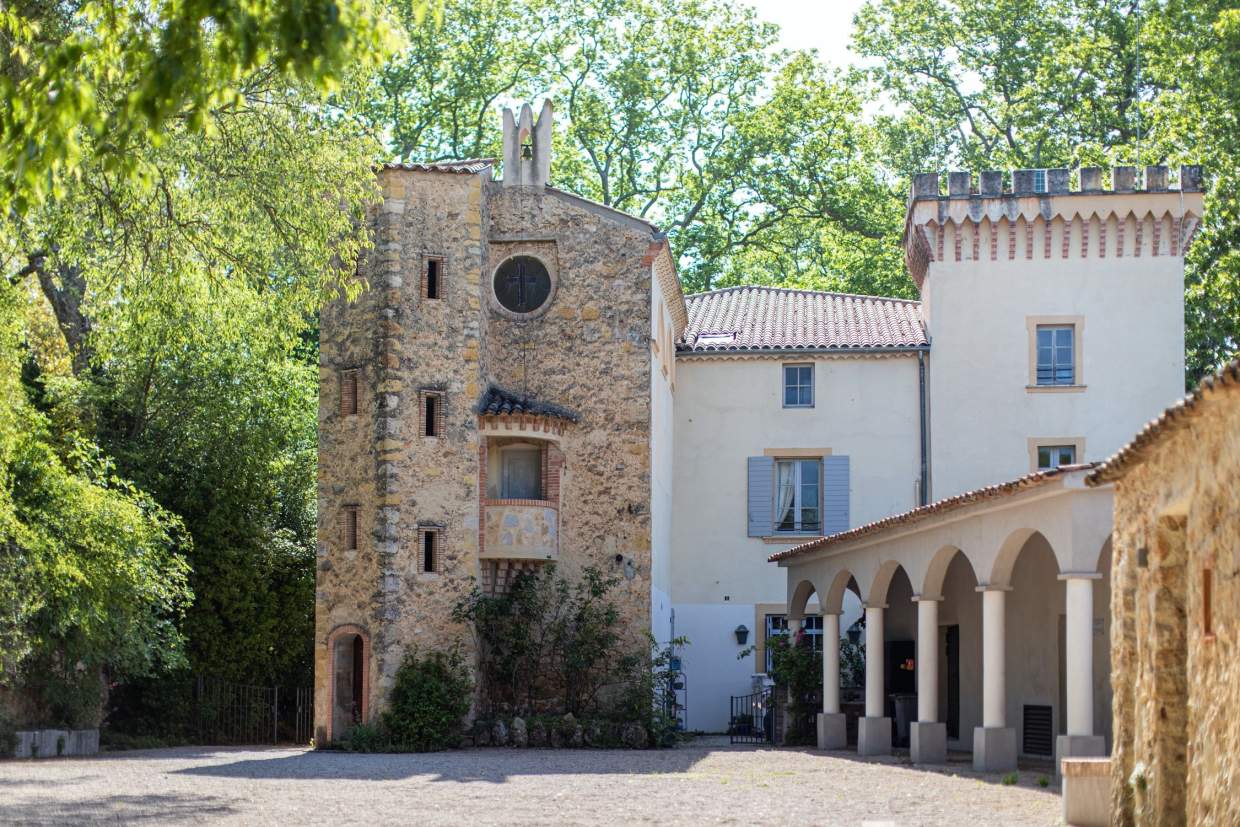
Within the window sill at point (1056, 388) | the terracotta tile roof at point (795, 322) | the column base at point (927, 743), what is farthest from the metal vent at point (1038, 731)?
the terracotta tile roof at point (795, 322)

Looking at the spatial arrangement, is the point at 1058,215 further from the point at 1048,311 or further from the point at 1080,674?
the point at 1080,674

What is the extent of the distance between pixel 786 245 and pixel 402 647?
73.2 ft

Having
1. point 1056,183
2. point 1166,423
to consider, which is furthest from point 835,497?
point 1166,423

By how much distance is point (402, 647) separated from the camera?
81.1 ft

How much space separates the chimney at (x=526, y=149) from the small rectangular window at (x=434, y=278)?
2481mm

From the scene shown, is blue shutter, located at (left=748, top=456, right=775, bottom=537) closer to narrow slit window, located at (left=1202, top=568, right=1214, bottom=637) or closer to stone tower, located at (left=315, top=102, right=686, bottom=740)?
stone tower, located at (left=315, top=102, right=686, bottom=740)

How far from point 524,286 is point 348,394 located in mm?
3780

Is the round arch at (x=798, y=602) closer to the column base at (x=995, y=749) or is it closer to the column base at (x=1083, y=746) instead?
the column base at (x=995, y=749)

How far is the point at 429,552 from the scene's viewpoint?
25.3 metres

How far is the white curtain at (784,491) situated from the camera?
31.5 meters

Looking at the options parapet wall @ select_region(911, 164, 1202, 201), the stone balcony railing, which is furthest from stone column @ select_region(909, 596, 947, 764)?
parapet wall @ select_region(911, 164, 1202, 201)

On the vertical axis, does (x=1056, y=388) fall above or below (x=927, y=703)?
above

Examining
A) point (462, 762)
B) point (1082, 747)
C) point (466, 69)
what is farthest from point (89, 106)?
point (466, 69)

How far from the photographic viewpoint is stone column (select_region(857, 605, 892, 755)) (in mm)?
23250
